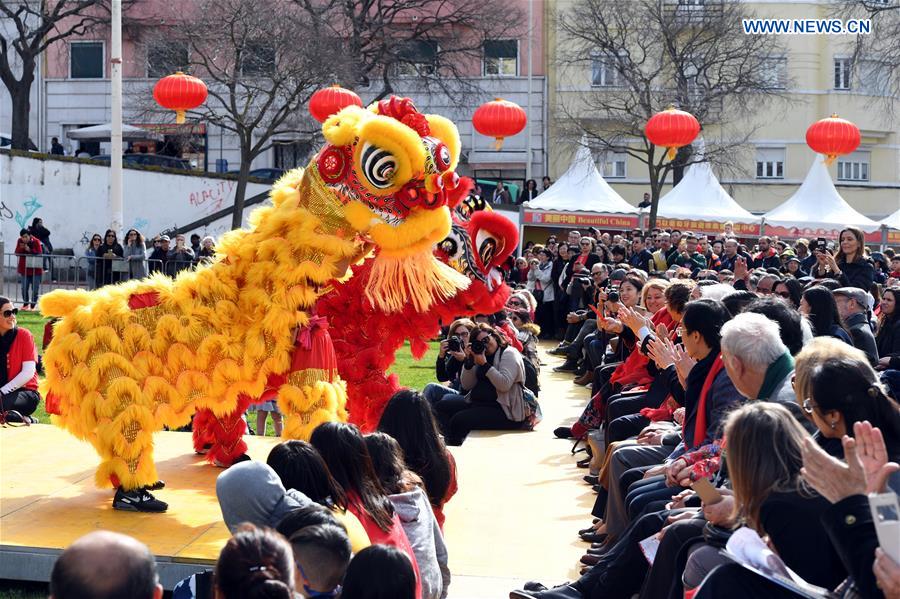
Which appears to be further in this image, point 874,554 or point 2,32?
point 2,32

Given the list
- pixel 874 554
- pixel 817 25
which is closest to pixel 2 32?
pixel 817 25

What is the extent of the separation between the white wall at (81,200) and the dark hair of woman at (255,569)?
22.7 meters

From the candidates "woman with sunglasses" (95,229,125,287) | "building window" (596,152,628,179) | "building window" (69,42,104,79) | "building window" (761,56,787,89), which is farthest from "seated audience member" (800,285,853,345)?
"building window" (69,42,104,79)

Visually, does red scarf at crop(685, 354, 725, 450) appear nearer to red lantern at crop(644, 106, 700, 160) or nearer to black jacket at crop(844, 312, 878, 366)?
black jacket at crop(844, 312, 878, 366)

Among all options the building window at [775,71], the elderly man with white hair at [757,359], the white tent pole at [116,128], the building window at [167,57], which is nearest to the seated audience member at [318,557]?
the elderly man with white hair at [757,359]

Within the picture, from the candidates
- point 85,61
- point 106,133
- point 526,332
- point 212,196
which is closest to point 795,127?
point 212,196

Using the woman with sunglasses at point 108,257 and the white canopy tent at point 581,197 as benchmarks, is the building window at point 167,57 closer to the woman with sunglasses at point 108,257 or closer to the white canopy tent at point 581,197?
the white canopy tent at point 581,197

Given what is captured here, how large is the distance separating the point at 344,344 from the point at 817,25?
2798 cm

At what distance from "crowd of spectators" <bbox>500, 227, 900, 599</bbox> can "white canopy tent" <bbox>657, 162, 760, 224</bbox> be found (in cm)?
1447

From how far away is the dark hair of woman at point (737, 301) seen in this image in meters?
6.00

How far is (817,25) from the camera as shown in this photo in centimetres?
3194

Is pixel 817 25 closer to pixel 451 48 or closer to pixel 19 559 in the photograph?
pixel 451 48

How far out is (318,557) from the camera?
3.31 meters

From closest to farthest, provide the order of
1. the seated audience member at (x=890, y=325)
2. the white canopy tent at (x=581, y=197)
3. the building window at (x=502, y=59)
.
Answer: the seated audience member at (x=890, y=325)
the white canopy tent at (x=581, y=197)
the building window at (x=502, y=59)
